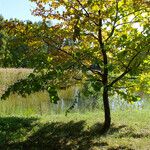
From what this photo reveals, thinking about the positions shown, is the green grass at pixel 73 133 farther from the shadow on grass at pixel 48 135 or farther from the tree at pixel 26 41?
the tree at pixel 26 41

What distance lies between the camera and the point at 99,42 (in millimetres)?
10492

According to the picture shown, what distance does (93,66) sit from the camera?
36.7 ft

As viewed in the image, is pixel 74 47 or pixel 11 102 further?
pixel 11 102

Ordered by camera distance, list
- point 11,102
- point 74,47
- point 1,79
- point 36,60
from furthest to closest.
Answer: point 1,79, point 11,102, point 74,47, point 36,60

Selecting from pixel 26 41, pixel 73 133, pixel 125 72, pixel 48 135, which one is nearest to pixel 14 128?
pixel 48 135

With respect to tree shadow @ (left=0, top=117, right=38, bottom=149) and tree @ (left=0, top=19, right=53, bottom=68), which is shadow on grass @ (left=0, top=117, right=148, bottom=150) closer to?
tree shadow @ (left=0, top=117, right=38, bottom=149)

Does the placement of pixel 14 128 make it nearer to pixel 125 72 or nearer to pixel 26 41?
pixel 26 41

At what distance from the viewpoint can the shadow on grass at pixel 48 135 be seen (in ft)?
30.9

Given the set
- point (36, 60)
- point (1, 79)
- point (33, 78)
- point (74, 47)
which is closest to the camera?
point (33, 78)

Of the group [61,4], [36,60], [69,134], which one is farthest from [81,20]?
[69,134]

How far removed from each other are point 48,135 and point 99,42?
2683 mm

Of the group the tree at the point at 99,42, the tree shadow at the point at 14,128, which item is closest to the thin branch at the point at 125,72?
the tree at the point at 99,42

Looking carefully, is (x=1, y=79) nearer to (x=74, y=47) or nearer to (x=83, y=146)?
(x=74, y=47)

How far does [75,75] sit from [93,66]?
661 mm
